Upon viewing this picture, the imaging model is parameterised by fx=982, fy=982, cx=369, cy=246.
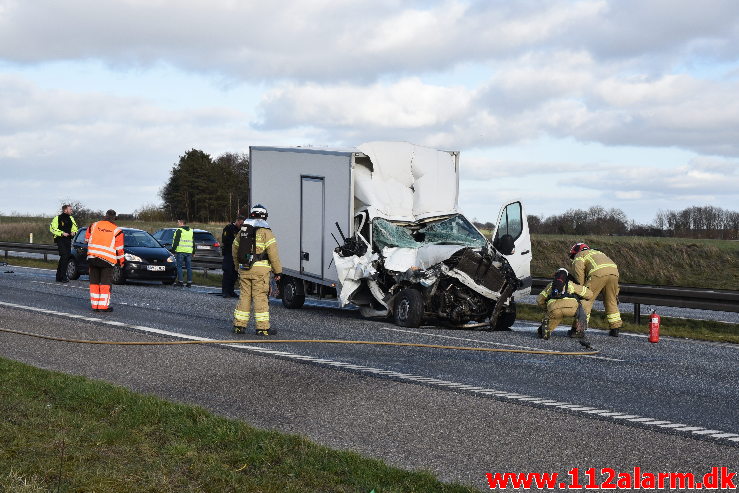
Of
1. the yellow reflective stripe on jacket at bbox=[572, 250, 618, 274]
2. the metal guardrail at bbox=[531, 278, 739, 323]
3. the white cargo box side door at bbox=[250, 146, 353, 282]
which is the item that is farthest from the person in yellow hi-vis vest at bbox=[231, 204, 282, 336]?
the metal guardrail at bbox=[531, 278, 739, 323]

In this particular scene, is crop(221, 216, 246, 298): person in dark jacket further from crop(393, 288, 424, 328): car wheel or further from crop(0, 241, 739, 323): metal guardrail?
crop(0, 241, 739, 323): metal guardrail

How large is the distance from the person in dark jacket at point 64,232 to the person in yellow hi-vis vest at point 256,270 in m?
11.9

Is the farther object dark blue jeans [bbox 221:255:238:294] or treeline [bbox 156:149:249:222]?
treeline [bbox 156:149:249:222]

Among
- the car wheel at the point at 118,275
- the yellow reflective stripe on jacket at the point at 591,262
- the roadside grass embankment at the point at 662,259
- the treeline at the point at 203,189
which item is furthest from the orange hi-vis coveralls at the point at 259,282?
the treeline at the point at 203,189

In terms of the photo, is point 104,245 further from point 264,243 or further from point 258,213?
point 264,243

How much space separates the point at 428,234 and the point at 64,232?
1158 centimetres

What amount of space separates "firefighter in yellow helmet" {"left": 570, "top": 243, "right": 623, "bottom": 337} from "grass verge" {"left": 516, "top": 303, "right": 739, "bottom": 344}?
4.63 feet

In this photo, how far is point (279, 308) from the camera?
779 inches

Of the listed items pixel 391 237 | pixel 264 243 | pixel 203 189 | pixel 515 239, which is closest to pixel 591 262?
pixel 515 239

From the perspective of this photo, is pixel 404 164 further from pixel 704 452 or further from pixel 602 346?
pixel 704 452

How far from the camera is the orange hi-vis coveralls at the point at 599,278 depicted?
15859mm

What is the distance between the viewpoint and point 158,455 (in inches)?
261

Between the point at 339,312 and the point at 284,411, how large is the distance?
11025 millimetres

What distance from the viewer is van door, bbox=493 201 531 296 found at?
16.2 m
